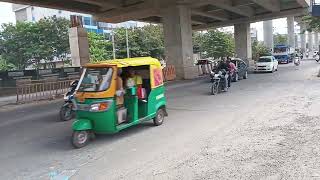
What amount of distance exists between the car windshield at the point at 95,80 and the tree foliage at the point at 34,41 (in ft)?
145

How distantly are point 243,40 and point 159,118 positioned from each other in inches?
1644

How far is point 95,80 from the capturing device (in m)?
9.17

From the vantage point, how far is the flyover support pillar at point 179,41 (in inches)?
1257

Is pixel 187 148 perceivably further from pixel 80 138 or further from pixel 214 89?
pixel 214 89

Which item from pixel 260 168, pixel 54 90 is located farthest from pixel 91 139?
pixel 54 90

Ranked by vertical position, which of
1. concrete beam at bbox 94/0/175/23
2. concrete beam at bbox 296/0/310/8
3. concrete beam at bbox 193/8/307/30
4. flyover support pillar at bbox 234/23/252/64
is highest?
concrete beam at bbox 296/0/310/8

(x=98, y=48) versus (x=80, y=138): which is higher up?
(x=98, y=48)

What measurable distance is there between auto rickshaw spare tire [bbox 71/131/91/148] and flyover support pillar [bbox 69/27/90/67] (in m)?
22.1

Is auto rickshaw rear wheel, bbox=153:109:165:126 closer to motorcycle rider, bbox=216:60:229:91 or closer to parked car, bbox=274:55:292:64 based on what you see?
motorcycle rider, bbox=216:60:229:91

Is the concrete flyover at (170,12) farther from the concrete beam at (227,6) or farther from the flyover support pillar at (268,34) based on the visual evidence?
the flyover support pillar at (268,34)

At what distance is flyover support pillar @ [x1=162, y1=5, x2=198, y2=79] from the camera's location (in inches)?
1257

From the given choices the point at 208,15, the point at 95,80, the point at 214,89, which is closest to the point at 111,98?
the point at 95,80

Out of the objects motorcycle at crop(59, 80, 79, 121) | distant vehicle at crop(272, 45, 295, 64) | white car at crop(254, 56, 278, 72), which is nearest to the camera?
motorcycle at crop(59, 80, 79, 121)

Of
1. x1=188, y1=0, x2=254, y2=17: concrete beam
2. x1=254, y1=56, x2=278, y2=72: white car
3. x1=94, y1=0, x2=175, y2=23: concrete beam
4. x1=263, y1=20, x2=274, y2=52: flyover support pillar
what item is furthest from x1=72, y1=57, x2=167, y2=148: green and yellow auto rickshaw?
x1=263, y1=20, x2=274, y2=52: flyover support pillar
